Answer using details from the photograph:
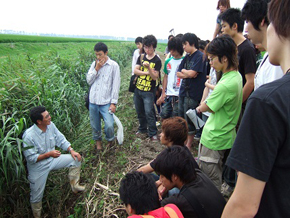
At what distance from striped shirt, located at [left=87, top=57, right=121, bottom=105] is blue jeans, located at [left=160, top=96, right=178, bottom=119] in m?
1.09

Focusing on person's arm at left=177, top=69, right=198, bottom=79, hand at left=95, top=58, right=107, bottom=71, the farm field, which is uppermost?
hand at left=95, top=58, right=107, bottom=71

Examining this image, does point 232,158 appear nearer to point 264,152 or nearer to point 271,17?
point 264,152

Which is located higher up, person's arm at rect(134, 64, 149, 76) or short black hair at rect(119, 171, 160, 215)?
person's arm at rect(134, 64, 149, 76)

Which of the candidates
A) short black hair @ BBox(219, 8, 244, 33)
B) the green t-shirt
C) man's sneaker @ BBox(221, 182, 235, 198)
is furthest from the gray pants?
short black hair @ BBox(219, 8, 244, 33)

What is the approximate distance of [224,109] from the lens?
2176 millimetres

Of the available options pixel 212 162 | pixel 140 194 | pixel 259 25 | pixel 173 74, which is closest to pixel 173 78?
pixel 173 74

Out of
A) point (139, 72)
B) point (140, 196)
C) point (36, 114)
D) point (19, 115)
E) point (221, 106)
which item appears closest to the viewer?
point (140, 196)

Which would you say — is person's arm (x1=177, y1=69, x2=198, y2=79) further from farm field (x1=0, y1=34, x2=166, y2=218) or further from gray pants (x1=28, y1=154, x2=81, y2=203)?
gray pants (x1=28, y1=154, x2=81, y2=203)

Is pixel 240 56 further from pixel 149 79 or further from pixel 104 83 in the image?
pixel 104 83

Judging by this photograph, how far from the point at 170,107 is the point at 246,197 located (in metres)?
3.56

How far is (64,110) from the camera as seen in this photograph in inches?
159

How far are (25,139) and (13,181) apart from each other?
0.55 m

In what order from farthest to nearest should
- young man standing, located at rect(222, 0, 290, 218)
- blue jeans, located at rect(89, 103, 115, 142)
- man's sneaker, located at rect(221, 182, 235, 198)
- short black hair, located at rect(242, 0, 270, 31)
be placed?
blue jeans, located at rect(89, 103, 115, 142), man's sneaker, located at rect(221, 182, 235, 198), short black hair, located at rect(242, 0, 270, 31), young man standing, located at rect(222, 0, 290, 218)

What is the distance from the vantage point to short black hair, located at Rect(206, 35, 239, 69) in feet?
7.01
